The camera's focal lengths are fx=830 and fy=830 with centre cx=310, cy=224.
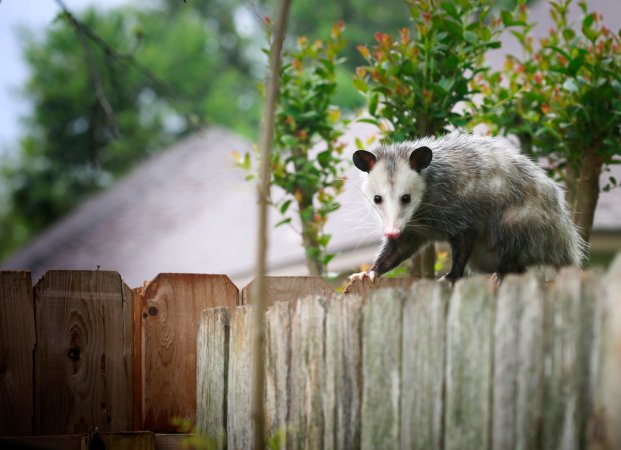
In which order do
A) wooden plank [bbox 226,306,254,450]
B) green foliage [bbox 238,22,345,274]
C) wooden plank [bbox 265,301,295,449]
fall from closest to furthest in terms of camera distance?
wooden plank [bbox 265,301,295,449]
wooden plank [bbox 226,306,254,450]
green foliage [bbox 238,22,345,274]

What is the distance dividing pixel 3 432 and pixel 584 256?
2.36 metres

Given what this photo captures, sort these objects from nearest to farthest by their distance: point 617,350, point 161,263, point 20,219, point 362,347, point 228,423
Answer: point 617,350, point 362,347, point 228,423, point 161,263, point 20,219

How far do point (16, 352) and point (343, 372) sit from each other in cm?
128

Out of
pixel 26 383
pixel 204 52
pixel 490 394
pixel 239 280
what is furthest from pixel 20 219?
pixel 490 394

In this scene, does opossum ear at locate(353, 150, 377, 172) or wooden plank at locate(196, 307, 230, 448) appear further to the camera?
opossum ear at locate(353, 150, 377, 172)

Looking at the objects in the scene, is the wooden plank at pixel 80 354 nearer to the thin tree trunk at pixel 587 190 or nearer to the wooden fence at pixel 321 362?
the wooden fence at pixel 321 362

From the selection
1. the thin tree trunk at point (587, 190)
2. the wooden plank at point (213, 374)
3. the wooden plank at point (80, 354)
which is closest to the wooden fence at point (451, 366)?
the wooden plank at point (213, 374)

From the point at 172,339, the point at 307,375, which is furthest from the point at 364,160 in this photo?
the point at 307,375

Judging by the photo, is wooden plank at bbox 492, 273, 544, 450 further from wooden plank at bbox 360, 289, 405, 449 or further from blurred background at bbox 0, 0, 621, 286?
blurred background at bbox 0, 0, 621, 286

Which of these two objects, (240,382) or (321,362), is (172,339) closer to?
(240,382)

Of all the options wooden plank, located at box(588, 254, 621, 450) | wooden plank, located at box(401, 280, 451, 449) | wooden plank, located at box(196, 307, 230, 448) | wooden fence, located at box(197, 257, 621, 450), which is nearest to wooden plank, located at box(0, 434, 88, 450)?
wooden plank, located at box(196, 307, 230, 448)

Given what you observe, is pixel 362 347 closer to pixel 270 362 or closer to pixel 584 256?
pixel 270 362

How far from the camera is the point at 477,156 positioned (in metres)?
3.20

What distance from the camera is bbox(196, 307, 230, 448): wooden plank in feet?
8.91
